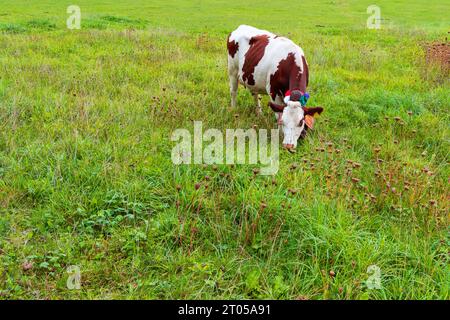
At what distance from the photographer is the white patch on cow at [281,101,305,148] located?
5.64 metres

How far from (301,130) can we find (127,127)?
244cm

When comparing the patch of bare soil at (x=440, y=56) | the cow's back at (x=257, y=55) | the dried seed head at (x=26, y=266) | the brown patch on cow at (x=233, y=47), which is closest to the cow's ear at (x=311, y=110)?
the cow's back at (x=257, y=55)

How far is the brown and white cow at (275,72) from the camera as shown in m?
5.69

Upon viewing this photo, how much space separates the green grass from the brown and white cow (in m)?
0.42

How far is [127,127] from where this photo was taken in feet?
20.0

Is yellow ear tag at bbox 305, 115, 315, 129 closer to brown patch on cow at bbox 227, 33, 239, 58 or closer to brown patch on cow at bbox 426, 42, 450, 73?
brown patch on cow at bbox 227, 33, 239, 58

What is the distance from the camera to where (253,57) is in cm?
739

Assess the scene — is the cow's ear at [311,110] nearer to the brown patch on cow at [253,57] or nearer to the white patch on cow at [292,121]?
the white patch on cow at [292,121]

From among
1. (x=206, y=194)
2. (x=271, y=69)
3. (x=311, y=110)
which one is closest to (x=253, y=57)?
(x=271, y=69)

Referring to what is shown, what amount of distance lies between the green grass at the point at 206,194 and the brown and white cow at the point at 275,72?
42cm

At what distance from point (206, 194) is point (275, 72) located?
2951 millimetres

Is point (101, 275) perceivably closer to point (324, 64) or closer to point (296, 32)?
point (324, 64)

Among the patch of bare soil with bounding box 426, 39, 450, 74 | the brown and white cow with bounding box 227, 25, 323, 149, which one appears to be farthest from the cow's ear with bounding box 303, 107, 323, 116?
the patch of bare soil with bounding box 426, 39, 450, 74

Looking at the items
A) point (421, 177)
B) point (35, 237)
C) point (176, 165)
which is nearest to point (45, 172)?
point (35, 237)
